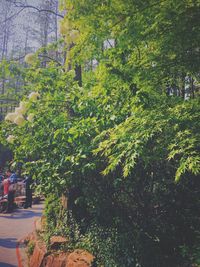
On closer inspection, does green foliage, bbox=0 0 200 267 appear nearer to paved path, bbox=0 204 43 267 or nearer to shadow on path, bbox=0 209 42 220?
paved path, bbox=0 204 43 267

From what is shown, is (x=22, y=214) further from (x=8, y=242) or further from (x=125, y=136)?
(x=125, y=136)

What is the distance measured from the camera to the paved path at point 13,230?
714 cm

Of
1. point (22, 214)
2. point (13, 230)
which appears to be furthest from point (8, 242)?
point (22, 214)

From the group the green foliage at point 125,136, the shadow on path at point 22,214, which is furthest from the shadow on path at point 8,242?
the shadow on path at point 22,214

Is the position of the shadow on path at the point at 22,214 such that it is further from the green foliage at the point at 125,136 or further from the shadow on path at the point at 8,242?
the green foliage at the point at 125,136

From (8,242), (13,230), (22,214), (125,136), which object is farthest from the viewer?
(22,214)

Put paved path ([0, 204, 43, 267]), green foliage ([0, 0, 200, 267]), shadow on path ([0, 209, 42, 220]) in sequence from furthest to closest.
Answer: shadow on path ([0, 209, 42, 220]) → paved path ([0, 204, 43, 267]) → green foliage ([0, 0, 200, 267])

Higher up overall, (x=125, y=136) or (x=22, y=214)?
(x=125, y=136)

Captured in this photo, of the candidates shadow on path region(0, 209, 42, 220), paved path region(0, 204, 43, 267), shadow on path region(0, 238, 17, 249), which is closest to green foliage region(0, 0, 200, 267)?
paved path region(0, 204, 43, 267)

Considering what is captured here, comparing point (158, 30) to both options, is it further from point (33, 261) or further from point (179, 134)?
point (33, 261)

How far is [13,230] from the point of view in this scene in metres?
9.74

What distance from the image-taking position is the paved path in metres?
7.14

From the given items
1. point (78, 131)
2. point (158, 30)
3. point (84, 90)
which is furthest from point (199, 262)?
point (84, 90)

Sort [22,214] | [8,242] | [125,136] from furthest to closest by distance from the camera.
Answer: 1. [22,214]
2. [8,242]
3. [125,136]
